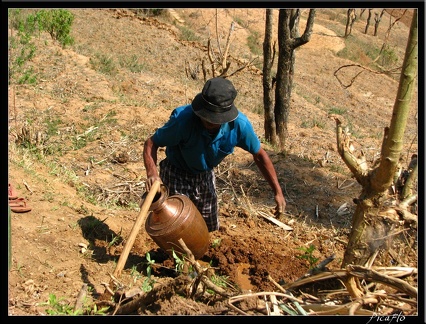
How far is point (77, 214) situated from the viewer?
4656mm

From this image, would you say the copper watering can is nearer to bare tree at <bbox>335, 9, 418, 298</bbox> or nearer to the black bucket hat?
the black bucket hat

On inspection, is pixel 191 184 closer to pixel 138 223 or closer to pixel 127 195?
pixel 138 223

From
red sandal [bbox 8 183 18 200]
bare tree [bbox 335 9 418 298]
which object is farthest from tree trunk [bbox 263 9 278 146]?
bare tree [bbox 335 9 418 298]

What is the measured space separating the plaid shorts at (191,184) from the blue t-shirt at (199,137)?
208 millimetres

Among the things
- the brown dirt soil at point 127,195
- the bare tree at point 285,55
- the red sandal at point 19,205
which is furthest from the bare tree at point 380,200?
the bare tree at point 285,55

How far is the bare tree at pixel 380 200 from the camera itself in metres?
2.94

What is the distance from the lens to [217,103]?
343cm

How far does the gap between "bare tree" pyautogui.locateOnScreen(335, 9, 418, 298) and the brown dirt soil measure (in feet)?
0.43

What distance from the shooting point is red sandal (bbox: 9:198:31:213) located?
4203 millimetres

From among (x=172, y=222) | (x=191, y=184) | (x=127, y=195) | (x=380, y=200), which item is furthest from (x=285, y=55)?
(x=380, y=200)

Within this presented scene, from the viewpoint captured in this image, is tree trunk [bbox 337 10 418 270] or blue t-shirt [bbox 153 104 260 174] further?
blue t-shirt [bbox 153 104 260 174]
